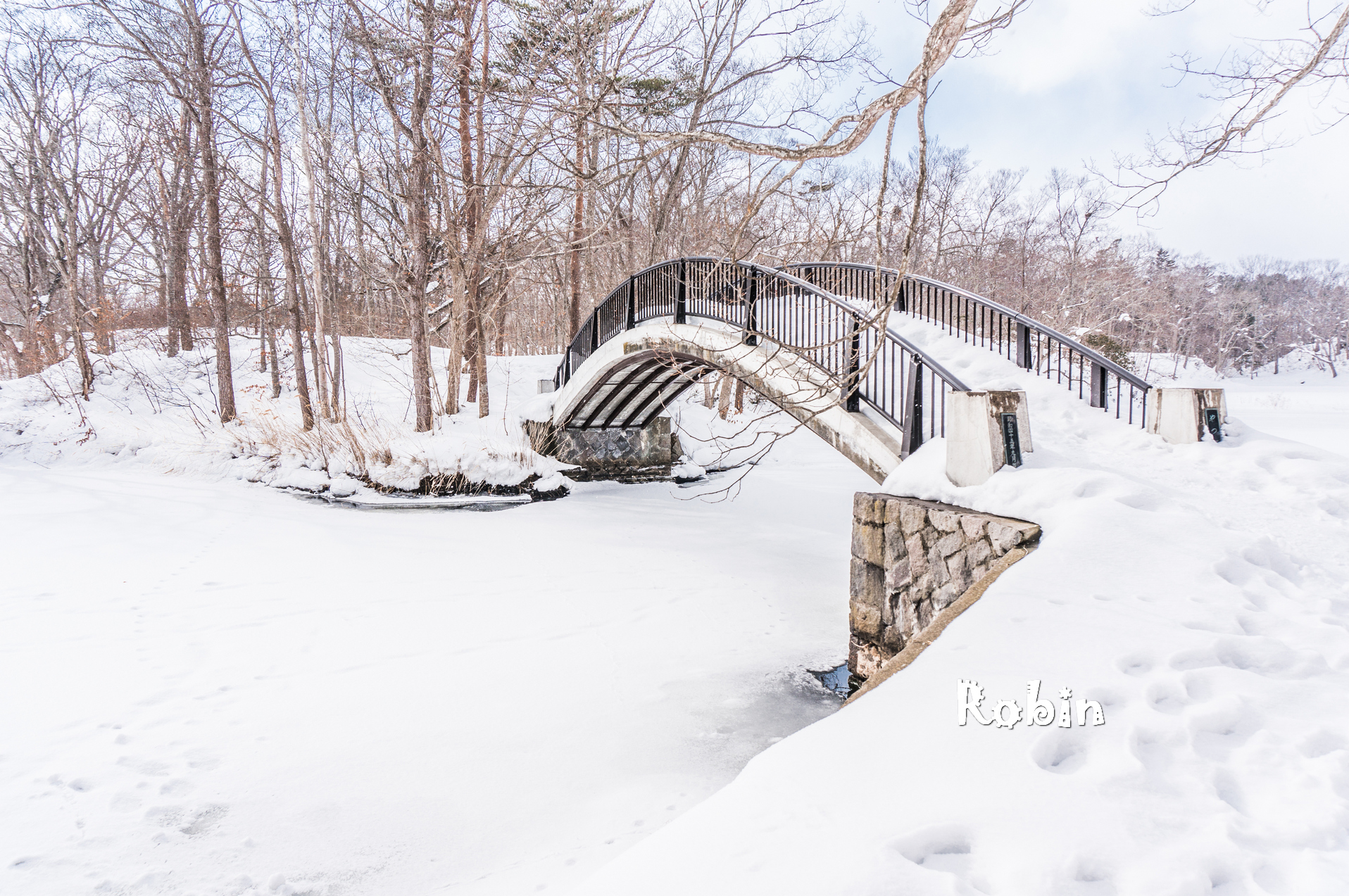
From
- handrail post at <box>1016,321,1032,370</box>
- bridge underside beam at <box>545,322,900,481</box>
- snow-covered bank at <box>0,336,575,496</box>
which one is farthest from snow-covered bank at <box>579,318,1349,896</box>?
snow-covered bank at <box>0,336,575,496</box>

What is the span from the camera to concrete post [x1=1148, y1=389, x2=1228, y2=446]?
181 inches

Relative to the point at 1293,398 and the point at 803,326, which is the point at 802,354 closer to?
the point at 803,326

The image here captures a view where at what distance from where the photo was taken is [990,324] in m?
6.86

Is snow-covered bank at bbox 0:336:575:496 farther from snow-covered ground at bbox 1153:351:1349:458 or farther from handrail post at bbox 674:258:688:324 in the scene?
snow-covered ground at bbox 1153:351:1349:458

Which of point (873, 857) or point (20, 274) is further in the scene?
point (20, 274)

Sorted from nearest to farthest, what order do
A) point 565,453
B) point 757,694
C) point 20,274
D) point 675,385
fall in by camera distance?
point 757,694 < point 675,385 < point 565,453 < point 20,274

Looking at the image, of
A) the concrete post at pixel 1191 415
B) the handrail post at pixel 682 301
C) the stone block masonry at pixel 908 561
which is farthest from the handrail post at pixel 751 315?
the concrete post at pixel 1191 415

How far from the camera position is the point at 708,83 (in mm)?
15852

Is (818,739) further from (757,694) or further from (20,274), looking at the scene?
(20,274)

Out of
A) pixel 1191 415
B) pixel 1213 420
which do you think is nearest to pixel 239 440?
pixel 1191 415

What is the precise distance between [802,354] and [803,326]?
122 inches

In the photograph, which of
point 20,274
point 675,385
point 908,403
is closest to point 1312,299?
point 675,385

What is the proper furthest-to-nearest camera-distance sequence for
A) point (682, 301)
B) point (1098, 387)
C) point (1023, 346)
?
point (682, 301) < point (1023, 346) < point (1098, 387)

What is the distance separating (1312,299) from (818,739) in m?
74.1
